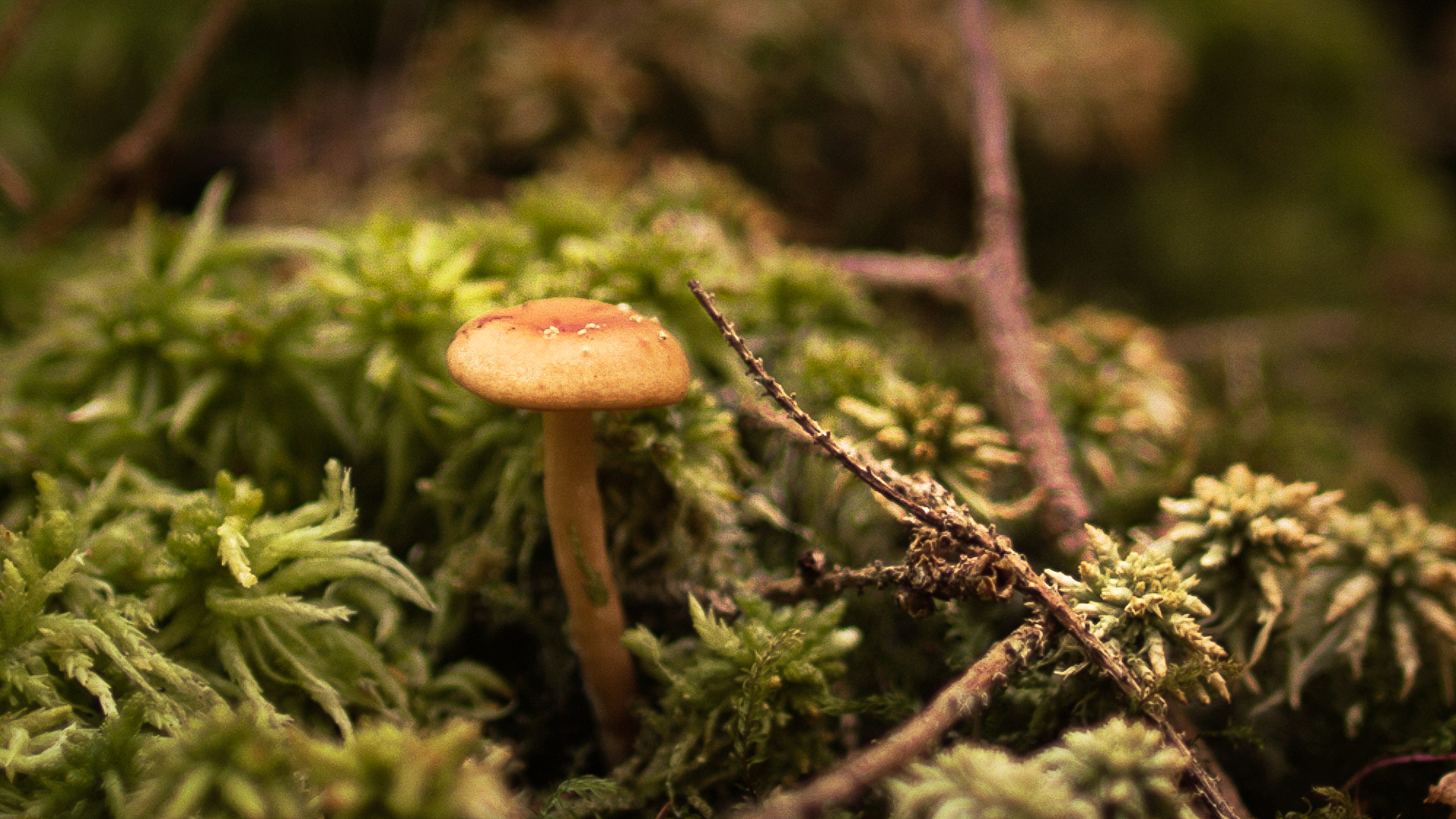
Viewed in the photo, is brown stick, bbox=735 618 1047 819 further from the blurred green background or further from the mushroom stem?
the blurred green background

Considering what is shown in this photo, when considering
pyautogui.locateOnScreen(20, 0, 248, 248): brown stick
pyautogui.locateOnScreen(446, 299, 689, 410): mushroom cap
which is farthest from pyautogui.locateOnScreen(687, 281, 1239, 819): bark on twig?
pyautogui.locateOnScreen(20, 0, 248, 248): brown stick

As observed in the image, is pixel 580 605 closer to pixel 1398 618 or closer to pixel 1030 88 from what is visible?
pixel 1398 618

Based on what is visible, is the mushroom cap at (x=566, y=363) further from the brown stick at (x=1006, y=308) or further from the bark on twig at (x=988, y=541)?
the brown stick at (x=1006, y=308)

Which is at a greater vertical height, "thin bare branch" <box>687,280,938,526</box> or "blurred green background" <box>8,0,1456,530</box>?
"blurred green background" <box>8,0,1456,530</box>

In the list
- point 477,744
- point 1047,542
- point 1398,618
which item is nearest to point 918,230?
point 1047,542

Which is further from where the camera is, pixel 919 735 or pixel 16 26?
pixel 16 26

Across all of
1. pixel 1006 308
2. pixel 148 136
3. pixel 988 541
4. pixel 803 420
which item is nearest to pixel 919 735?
pixel 988 541

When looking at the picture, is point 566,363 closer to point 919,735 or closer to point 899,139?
point 919,735
